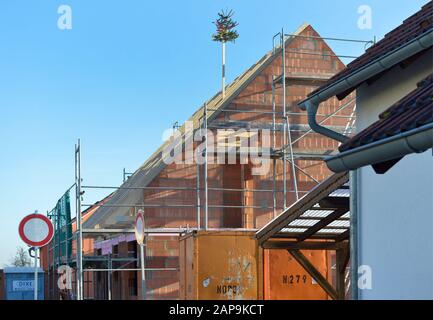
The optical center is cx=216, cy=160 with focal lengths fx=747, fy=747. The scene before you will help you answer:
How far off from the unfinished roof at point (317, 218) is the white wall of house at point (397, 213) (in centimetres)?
61

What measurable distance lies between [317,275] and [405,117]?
650 cm

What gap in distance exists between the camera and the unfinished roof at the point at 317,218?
35.1ft

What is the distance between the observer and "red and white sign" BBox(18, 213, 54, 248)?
10.4 meters

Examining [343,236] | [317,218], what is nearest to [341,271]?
[343,236]

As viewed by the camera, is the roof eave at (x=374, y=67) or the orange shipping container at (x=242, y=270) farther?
the orange shipping container at (x=242, y=270)

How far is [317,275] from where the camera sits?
41.6 feet

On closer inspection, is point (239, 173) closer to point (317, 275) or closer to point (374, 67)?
point (317, 275)

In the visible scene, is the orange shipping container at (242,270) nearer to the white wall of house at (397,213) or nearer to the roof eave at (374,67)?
the roof eave at (374,67)

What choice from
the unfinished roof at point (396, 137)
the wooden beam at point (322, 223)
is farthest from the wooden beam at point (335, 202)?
the unfinished roof at point (396, 137)

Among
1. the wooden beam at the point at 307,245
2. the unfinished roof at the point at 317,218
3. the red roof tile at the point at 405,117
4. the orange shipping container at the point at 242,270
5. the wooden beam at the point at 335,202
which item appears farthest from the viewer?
the orange shipping container at the point at 242,270

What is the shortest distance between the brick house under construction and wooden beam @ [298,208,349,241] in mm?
4705
